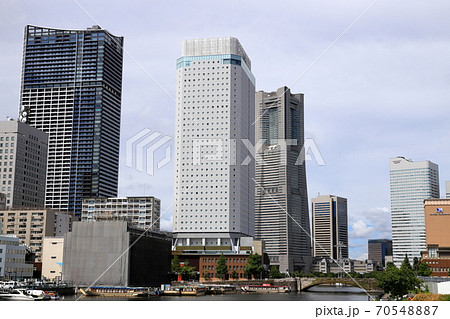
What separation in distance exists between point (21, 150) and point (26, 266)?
2600 inches

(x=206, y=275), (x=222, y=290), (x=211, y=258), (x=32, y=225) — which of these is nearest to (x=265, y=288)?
(x=222, y=290)

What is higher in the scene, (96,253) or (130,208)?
(130,208)

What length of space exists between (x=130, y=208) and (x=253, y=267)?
58455 mm

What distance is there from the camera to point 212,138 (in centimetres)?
15388

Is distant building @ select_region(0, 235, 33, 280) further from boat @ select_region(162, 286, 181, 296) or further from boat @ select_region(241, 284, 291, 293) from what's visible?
boat @ select_region(241, 284, 291, 293)

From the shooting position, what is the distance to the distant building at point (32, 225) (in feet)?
467

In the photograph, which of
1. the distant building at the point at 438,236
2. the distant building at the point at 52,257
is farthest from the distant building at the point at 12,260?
the distant building at the point at 438,236

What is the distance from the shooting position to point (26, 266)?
11225 cm

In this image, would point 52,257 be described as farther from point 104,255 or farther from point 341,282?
point 341,282

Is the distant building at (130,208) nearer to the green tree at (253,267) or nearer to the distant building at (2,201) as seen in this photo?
Answer: the distant building at (2,201)

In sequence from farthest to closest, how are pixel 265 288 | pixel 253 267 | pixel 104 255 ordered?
pixel 253 267, pixel 265 288, pixel 104 255

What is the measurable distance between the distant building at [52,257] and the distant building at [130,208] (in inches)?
1924
